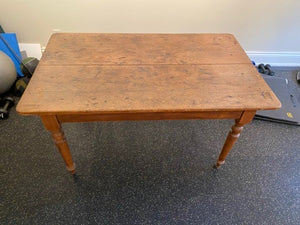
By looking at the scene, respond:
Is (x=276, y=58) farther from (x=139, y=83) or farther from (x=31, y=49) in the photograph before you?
(x=31, y=49)

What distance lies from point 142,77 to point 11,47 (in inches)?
56.6

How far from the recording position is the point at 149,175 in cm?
128

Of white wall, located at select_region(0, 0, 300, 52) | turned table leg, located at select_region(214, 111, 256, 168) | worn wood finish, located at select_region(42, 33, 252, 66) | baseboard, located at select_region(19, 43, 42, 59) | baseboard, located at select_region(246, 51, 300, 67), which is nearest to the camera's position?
turned table leg, located at select_region(214, 111, 256, 168)

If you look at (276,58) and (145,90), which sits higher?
(145,90)

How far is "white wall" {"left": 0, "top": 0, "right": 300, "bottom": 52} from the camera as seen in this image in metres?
1.67

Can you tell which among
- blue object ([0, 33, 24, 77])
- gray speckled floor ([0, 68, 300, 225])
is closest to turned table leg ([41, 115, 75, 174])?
gray speckled floor ([0, 68, 300, 225])

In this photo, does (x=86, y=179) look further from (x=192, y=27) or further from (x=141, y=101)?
(x=192, y=27)

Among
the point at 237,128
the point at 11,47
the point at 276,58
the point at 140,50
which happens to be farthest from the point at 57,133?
the point at 276,58

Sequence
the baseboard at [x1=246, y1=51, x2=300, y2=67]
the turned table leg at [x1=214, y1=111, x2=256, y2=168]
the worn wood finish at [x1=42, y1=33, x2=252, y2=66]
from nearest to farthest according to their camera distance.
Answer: the turned table leg at [x1=214, y1=111, x2=256, y2=168], the worn wood finish at [x1=42, y1=33, x2=252, y2=66], the baseboard at [x1=246, y1=51, x2=300, y2=67]

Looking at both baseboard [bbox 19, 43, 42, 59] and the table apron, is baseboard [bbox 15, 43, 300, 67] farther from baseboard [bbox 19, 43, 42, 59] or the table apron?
baseboard [bbox 19, 43, 42, 59]

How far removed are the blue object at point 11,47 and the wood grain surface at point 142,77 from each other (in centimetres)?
81

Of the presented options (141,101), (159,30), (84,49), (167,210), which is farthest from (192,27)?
(167,210)

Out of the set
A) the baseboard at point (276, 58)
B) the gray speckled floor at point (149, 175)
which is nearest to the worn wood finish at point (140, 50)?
the gray speckled floor at point (149, 175)

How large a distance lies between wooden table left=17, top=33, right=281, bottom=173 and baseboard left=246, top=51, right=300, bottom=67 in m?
1.12
